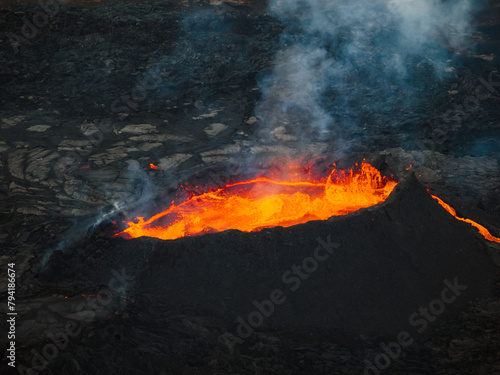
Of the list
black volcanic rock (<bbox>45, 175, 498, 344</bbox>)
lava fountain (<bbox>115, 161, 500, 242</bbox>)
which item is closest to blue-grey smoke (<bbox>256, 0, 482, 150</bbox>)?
lava fountain (<bbox>115, 161, 500, 242</bbox>)

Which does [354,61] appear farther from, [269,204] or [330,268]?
[330,268]

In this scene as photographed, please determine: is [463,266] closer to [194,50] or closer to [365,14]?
[194,50]

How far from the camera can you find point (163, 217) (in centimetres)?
476

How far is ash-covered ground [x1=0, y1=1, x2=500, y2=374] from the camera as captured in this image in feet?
10.5

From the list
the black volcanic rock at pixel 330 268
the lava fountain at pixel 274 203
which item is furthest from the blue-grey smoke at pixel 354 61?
the black volcanic rock at pixel 330 268

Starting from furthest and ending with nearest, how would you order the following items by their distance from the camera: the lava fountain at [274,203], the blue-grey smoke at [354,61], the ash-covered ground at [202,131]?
the blue-grey smoke at [354,61] < the lava fountain at [274,203] < the ash-covered ground at [202,131]

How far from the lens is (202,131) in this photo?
6602mm

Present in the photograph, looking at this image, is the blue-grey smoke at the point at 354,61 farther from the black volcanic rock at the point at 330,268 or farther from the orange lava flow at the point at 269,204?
the black volcanic rock at the point at 330,268

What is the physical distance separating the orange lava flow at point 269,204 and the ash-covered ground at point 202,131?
0.67 ft

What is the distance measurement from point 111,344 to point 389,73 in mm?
7279

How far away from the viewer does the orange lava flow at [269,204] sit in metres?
4.62

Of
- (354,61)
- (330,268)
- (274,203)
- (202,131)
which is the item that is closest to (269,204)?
(274,203)

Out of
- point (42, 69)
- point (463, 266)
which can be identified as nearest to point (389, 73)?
point (463, 266)

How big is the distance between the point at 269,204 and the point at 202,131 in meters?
2.17
